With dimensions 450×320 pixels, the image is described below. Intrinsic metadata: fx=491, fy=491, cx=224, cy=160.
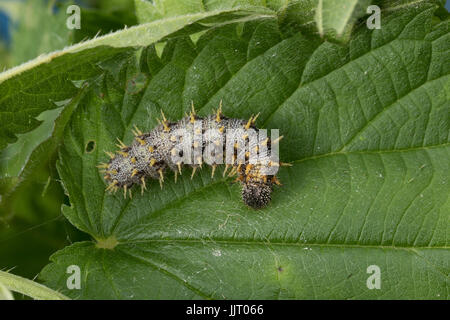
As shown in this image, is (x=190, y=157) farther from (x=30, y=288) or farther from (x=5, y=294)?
(x=5, y=294)

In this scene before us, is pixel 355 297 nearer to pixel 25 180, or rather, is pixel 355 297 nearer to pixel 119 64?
pixel 119 64

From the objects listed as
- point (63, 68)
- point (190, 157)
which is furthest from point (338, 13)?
point (63, 68)

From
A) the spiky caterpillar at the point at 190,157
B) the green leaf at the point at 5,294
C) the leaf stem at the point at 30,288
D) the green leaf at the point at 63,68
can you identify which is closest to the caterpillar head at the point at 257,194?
the spiky caterpillar at the point at 190,157

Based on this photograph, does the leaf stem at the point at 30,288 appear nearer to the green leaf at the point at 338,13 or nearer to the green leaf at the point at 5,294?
the green leaf at the point at 5,294

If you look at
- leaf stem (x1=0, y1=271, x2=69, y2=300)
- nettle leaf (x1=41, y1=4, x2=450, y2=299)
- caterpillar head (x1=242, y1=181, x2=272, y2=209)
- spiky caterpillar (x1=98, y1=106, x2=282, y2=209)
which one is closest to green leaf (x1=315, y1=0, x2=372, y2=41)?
nettle leaf (x1=41, y1=4, x2=450, y2=299)

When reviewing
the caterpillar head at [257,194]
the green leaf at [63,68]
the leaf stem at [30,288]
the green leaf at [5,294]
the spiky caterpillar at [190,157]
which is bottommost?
the green leaf at [5,294]

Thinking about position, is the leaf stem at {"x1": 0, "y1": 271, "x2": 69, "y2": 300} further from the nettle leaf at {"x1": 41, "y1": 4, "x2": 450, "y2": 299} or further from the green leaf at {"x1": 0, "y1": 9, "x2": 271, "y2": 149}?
the green leaf at {"x1": 0, "y1": 9, "x2": 271, "y2": 149}

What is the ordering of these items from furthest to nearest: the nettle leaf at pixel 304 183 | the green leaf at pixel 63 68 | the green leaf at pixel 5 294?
the nettle leaf at pixel 304 183 < the green leaf at pixel 63 68 < the green leaf at pixel 5 294
